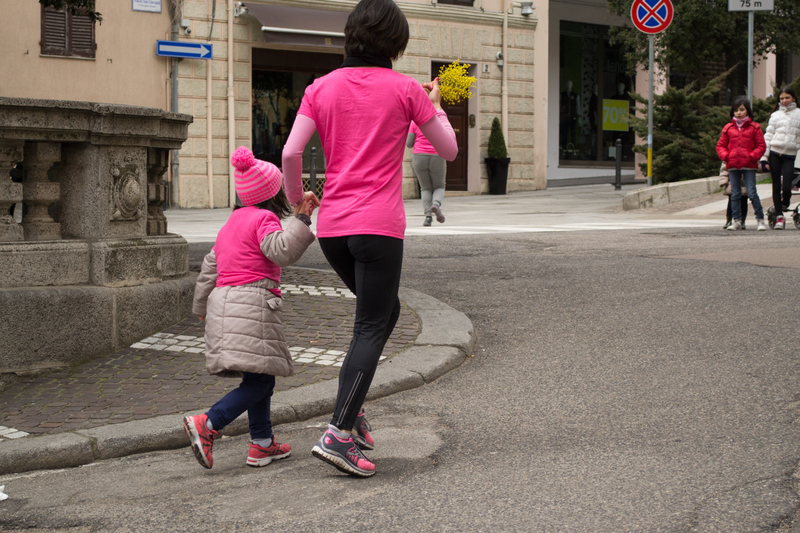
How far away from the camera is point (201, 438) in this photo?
3.66m

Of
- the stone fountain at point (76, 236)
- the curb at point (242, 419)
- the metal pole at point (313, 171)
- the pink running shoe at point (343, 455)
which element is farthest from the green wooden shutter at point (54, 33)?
the pink running shoe at point (343, 455)

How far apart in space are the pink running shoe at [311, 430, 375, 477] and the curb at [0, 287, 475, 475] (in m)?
0.94

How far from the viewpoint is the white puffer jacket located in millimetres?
12164

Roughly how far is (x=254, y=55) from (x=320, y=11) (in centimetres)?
177

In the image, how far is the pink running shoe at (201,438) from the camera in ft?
11.9

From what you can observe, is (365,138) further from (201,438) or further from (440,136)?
(201,438)

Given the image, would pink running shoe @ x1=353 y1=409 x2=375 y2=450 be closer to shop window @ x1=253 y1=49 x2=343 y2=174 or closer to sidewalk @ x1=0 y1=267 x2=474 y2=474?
sidewalk @ x1=0 y1=267 x2=474 y2=474

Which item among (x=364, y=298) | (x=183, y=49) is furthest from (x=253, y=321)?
(x=183, y=49)

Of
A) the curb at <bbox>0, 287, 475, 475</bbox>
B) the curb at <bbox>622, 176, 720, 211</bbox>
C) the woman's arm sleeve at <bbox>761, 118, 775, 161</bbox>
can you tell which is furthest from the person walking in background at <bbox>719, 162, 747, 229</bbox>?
the curb at <bbox>0, 287, 475, 475</bbox>

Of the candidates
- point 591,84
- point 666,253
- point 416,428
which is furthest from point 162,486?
point 591,84

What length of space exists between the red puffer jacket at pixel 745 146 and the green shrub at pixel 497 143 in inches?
433

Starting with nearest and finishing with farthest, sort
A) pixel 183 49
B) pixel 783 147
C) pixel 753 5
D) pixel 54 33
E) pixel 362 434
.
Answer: pixel 362 434, pixel 783 147, pixel 753 5, pixel 54 33, pixel 183 49

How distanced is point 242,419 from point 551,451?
4.79 ft

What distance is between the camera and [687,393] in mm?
4664
